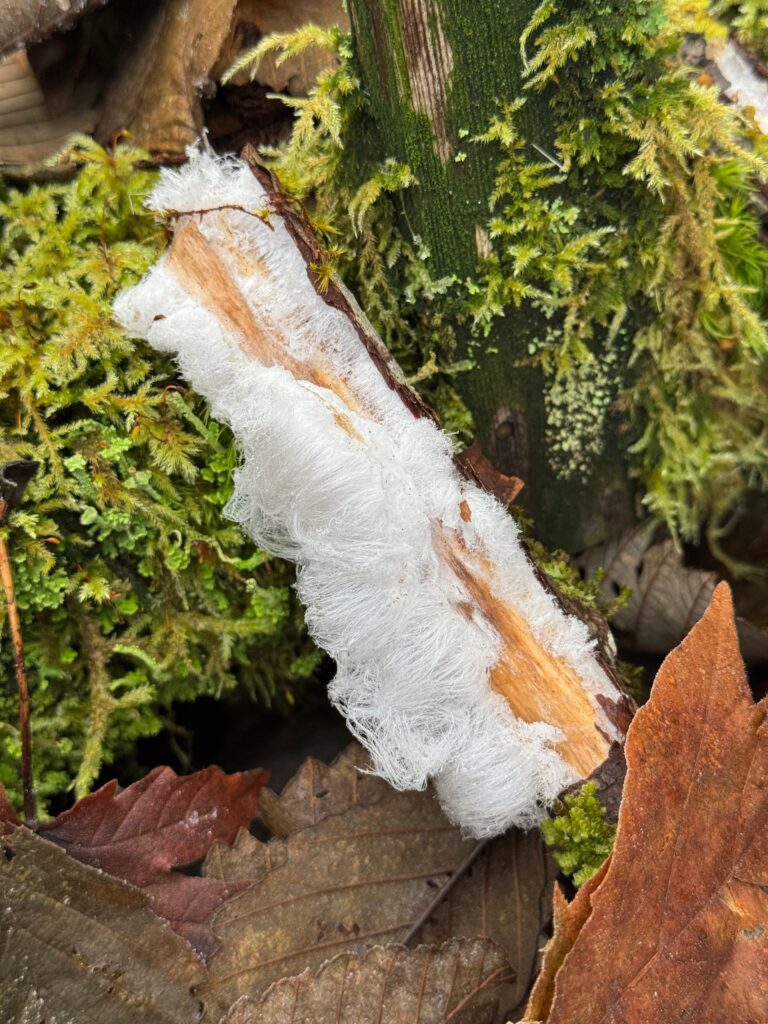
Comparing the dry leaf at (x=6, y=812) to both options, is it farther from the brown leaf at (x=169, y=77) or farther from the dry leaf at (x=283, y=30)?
the dry leaf at (x=283, y=30)

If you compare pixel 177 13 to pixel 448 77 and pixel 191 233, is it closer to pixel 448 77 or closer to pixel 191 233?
pixel 191 233

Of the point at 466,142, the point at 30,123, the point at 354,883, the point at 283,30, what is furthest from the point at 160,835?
the point at 283,30

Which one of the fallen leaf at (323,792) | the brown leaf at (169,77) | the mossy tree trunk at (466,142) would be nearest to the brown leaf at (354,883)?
the fallen leaf at (323,792)

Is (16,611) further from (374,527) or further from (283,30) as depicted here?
(283,30)

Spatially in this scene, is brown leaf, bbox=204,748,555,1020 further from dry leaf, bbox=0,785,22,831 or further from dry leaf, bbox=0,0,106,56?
dry leaf, bbox=0,0,106,56

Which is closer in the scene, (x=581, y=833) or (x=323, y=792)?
(x=581, y=833)

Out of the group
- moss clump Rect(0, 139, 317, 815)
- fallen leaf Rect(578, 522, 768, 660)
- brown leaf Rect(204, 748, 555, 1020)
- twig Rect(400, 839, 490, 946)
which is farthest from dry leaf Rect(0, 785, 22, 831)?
fallen leaf Rect(578, 522, 768, 660)

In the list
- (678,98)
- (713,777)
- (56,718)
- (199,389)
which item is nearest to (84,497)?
(199,389)
